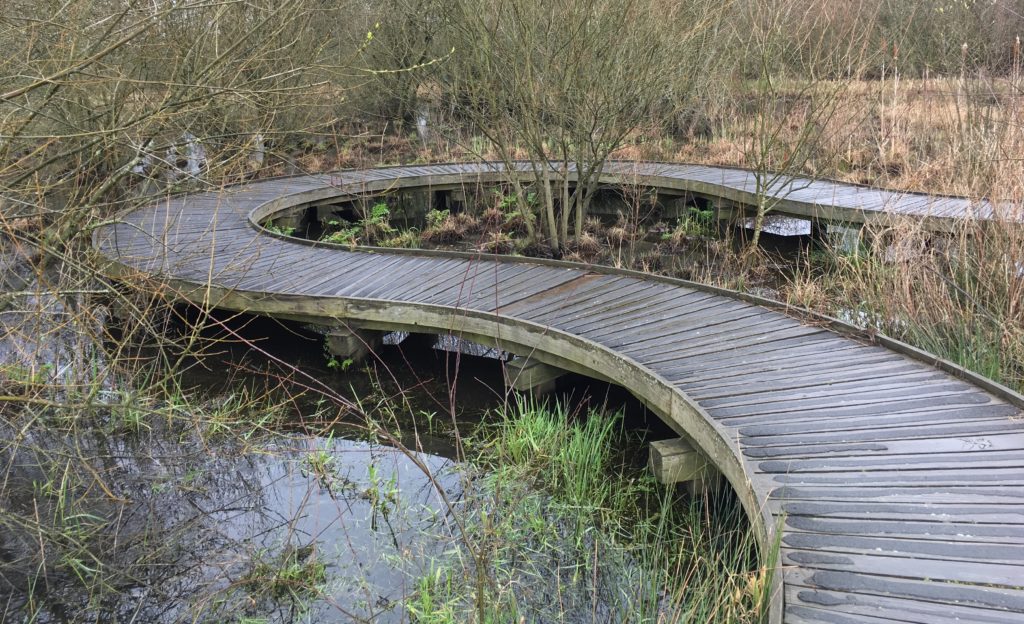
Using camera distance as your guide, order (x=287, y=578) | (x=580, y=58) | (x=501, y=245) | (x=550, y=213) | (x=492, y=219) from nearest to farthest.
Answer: (x=287, y=578) → (x=580, y=58) → (x=550, y=213) → (x=501, y=245) → (x=492, y=219)

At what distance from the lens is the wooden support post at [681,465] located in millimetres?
4254

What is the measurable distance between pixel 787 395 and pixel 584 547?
138 cm

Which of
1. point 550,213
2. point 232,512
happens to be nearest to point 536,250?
point 550,213

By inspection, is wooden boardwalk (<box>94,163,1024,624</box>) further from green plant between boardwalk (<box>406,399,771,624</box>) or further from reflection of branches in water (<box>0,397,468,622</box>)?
reflection of branches in water (<box>0,397,468,622</box>)

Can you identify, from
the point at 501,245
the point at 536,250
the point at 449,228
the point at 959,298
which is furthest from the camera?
the point at 449,228

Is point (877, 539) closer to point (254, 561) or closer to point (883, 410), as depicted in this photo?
point (883, 410)

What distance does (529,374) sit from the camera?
5.46 metres

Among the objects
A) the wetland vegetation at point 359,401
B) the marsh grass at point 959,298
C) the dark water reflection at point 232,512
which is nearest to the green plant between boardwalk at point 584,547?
the wetland vegetation at point 359,401

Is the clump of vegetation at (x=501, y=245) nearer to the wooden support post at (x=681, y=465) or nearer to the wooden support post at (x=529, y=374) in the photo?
the wooden support post at (x=529, y=374)

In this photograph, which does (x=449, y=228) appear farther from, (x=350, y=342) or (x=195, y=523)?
(x=195, y=523)

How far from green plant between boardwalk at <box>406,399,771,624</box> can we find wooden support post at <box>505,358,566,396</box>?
1.17ft

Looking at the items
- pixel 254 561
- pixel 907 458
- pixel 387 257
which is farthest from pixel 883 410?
pixel 387 257

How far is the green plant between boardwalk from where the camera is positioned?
3332 mm

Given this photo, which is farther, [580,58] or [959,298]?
[580,58]
